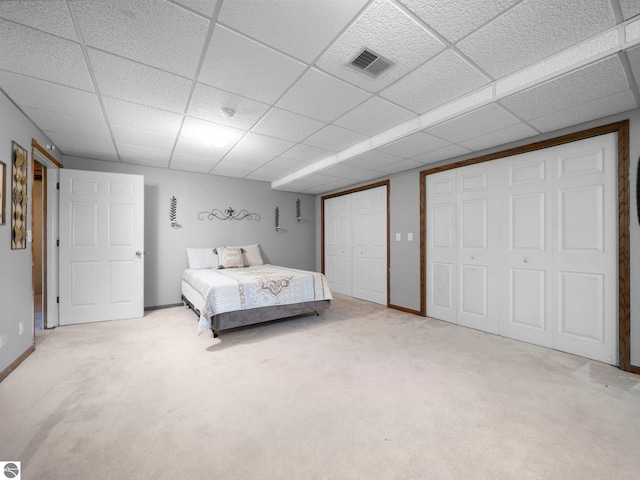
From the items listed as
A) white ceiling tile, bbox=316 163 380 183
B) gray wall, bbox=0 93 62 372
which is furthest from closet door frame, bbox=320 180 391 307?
gray wall, bbox=0 93 62 372

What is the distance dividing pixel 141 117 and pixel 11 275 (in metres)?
1.85

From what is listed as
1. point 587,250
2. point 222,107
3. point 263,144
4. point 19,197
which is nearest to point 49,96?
point 19,197

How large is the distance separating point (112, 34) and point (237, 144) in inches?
76.9

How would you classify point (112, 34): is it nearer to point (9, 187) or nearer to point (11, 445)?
point (9, 187)

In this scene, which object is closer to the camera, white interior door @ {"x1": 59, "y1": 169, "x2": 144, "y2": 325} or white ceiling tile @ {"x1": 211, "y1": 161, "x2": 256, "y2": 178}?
white interior door @ {"x1": 59, "y1": 169, "x2": 144, "y2": 325}

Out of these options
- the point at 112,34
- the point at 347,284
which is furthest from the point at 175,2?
the point at 347,284

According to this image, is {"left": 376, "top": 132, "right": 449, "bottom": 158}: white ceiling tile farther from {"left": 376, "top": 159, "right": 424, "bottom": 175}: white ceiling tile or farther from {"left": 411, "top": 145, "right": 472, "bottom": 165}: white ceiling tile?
{"left": 376, "top": 159, "right": 424, "bottom": 175}: white ceiling tile

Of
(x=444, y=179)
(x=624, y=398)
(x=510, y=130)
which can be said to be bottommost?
(x=624, y=398)

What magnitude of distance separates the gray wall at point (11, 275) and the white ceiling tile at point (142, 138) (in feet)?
2.53

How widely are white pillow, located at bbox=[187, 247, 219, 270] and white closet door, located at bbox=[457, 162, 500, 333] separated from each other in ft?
13.2

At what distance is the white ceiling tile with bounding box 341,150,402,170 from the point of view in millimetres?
3727

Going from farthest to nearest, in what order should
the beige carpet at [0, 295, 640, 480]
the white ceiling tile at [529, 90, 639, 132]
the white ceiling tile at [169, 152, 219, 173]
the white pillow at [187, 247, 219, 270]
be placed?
the white pillow at [187, 247, 219, 270] → the white ceiling tile at [169, 152, 219, 173] → the white ceiling tile at [529, 90, 639, 132] → the beige carpet at [0, 295, 640, 480]

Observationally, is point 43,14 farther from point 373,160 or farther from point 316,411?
point 373,160

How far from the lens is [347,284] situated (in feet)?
19.3
